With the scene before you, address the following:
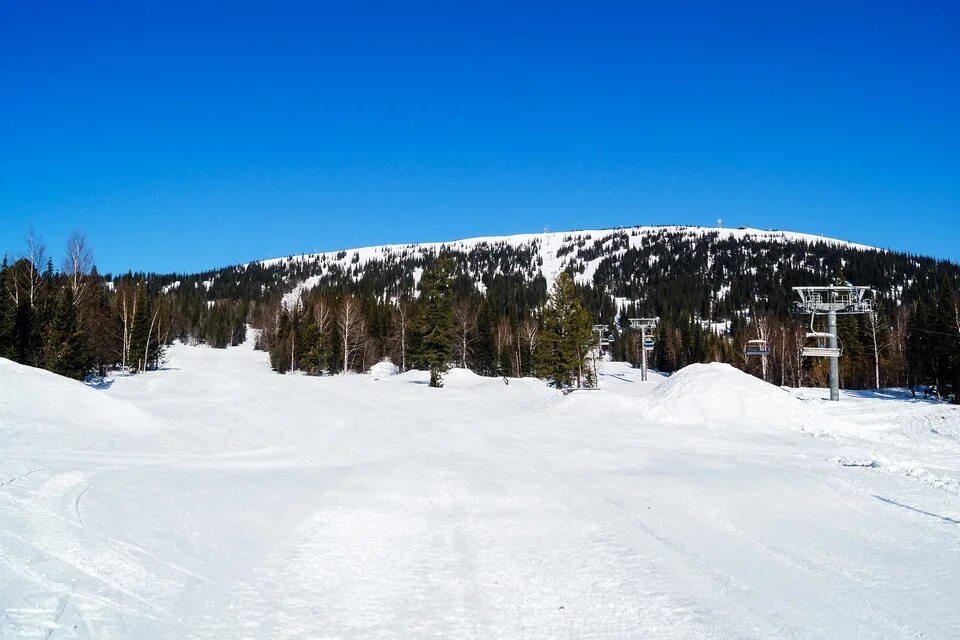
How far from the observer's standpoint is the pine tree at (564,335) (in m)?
48.6

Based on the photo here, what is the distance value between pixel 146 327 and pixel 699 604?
59877 mm

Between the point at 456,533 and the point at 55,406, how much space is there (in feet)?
48.9

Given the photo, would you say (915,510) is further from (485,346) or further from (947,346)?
(485,346)

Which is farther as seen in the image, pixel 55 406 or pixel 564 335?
pixel 564 335

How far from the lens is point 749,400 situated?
2336cm

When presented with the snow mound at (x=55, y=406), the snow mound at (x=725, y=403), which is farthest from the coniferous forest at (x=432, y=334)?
the snow mound at (x=725, y=403)

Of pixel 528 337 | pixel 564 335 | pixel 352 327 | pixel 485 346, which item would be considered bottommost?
pixel 485 346

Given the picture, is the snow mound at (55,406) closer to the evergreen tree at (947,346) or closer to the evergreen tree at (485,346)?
the evergreen tree at (947,346)

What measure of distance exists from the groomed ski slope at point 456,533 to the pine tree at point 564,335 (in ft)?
98.3

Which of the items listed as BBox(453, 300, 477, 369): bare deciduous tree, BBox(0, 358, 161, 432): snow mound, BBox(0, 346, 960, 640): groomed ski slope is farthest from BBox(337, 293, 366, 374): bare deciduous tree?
BBox(0, 346, 960, 640): groomed ski slope

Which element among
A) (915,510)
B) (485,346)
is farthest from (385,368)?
(915,510)

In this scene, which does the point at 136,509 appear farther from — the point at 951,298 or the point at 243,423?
the point at 951,298

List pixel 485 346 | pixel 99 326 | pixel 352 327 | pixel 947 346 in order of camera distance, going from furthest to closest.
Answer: pixel 485 346 → pixel 352 327 → pixel 99 326 → pixel 947 346

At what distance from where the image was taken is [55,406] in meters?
17.1
